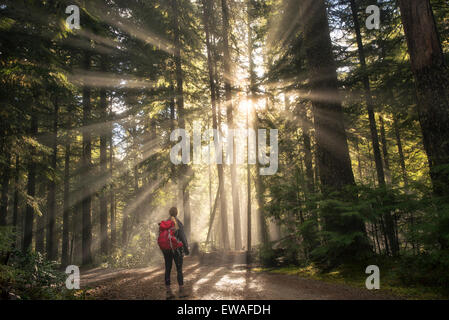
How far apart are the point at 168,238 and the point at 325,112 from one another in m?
6.32

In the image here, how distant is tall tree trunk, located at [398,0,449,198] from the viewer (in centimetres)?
585

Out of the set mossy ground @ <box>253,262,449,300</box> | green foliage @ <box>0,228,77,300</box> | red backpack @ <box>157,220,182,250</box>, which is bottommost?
mossy ground @ <box>253,262,449,300</box>

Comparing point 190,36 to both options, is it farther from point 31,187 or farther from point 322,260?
point 322,260

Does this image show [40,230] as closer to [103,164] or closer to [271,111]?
[103,164]

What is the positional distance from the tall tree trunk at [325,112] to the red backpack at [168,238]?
4.54 meters

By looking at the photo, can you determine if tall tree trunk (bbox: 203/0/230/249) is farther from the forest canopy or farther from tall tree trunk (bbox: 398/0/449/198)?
tall tree trunk (bbox: 398/0/449/198)

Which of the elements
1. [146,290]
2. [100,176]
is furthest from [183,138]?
[146,290]

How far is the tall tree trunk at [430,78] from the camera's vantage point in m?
5.85

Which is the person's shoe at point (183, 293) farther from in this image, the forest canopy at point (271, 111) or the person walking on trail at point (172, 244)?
the forest canopy at point (271, 111)

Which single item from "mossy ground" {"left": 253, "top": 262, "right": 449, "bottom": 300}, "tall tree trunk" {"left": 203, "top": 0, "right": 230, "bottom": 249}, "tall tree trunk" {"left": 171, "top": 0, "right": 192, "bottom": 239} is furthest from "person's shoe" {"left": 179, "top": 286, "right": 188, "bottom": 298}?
"tall tree trunk" {"left": 203, "top": 0, "right": 230, "bottom": 249}

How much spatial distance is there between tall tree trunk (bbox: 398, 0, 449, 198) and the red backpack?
20.8 ft

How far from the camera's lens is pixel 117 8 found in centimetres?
1784

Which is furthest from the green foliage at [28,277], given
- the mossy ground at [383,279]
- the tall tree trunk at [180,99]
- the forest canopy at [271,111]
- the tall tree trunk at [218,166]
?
the tall tree trunk at [218,166]
